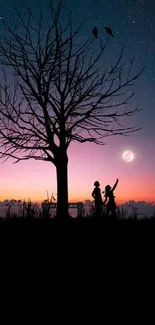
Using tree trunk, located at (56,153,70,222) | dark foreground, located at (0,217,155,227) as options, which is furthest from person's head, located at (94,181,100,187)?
dark foreground, located at (0,217,155,227)

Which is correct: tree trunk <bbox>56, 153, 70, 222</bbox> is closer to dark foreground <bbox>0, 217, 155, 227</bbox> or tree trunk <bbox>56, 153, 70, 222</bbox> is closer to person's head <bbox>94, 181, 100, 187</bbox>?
person's head <bbox>94, 181, 100, 187</bbox>

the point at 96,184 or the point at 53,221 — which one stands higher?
the point at 96,184

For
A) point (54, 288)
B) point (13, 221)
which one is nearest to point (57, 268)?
point (54, 288)

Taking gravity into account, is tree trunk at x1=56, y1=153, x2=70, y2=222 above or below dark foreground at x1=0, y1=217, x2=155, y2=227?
above

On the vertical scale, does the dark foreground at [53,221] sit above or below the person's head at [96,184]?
below

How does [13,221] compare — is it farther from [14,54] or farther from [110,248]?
[14,54]

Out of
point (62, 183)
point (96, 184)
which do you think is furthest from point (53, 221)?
point (96, 184)

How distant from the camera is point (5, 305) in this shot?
321cm

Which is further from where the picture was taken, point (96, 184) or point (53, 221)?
point (96, 184)

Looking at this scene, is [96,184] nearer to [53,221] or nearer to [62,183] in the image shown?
[62,183]

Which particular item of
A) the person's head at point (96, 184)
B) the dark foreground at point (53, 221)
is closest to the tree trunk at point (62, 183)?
the person's head at point (96, 184)

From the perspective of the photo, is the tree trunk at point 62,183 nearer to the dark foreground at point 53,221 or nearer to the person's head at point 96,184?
the person's head at point 96,184

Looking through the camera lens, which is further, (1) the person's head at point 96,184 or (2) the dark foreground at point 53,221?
(1) the person's head at point 96,184

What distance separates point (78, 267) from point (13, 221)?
103 inches
